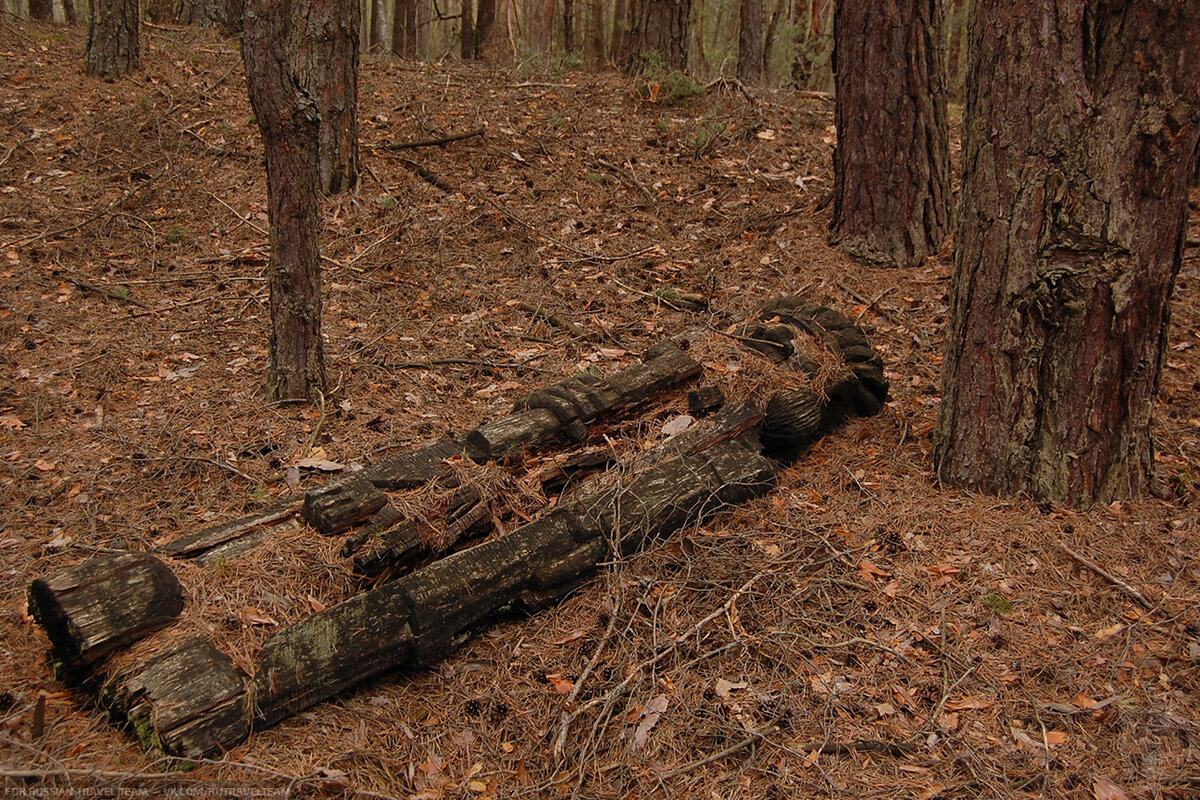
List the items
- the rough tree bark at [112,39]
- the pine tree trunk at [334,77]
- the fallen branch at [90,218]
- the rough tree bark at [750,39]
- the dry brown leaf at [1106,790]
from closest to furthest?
the dry brown leaf at [1106,790], the fallen branch at [90,218], the pine tree trunk at [334,77], the rough tree bark at [112,39], the rough tree bark at [750,39]

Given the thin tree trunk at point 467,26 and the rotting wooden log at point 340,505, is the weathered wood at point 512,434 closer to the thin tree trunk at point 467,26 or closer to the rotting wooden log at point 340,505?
the rotting wooden log at point 340,505

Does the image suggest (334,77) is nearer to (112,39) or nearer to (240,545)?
(112,39)

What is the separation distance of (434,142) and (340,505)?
6.20 m

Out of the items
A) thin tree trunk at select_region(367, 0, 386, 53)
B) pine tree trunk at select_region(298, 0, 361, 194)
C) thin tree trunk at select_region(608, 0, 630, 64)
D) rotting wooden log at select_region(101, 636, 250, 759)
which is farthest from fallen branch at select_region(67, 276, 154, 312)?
thin tree trunk at select_region(367, 0, 386, 53)

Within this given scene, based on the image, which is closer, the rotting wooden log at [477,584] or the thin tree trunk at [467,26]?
the rotting wooden log at [477,584]

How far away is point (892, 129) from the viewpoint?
6.36m

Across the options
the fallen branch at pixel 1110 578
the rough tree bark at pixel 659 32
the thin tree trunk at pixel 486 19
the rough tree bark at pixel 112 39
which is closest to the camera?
the fallen branch at pixel 1110 578

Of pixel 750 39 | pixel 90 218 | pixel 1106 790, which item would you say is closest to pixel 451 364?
pixel 90 218

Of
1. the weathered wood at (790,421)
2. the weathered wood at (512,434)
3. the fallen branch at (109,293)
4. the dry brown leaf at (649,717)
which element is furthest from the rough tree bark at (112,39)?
the dry brown leaf at (649,717)

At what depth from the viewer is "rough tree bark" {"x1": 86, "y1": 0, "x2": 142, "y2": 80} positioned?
9195mm

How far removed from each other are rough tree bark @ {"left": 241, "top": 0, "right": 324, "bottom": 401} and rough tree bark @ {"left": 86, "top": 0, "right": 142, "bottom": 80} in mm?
5878

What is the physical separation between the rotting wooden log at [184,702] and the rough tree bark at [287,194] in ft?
8.58

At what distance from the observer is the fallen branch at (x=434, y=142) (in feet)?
28.8

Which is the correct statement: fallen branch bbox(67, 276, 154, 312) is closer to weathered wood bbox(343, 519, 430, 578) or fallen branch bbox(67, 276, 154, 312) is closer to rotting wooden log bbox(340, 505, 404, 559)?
rotting wooden log bbox(340, 505, 404, 559)
